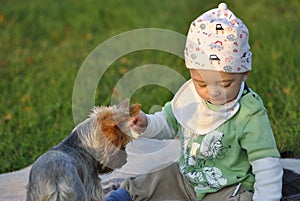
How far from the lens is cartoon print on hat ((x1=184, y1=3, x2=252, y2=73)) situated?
153 inches

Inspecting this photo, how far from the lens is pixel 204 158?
415 cm

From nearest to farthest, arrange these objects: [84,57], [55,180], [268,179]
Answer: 1. [55,180]
2. [268,179]
3. [84,57]

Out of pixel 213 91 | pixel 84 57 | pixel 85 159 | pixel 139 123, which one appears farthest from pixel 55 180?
pixel 84 57

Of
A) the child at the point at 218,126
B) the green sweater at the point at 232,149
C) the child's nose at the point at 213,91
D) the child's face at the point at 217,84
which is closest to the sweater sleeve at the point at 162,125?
the child at the point at 218,126

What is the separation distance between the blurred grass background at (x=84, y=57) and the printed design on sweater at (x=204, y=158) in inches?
62.9

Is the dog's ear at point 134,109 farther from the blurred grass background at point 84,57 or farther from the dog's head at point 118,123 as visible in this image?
the blurred grass background at point 84,57

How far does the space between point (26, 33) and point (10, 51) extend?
73 cm

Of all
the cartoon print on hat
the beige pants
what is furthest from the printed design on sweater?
the cartoon print on hat

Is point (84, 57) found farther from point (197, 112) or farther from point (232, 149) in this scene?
point (232, 149)

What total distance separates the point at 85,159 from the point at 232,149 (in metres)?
0.90

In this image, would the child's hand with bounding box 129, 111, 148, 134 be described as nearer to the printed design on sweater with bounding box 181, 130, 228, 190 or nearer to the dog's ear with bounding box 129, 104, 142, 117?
the dog's ear with bounding box 129, 104, 142, 117

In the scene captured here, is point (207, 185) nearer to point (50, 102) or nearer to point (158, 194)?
point (158, 194)

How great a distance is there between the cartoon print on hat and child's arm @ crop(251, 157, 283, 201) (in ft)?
1.81

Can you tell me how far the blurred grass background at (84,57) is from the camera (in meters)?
6.53
